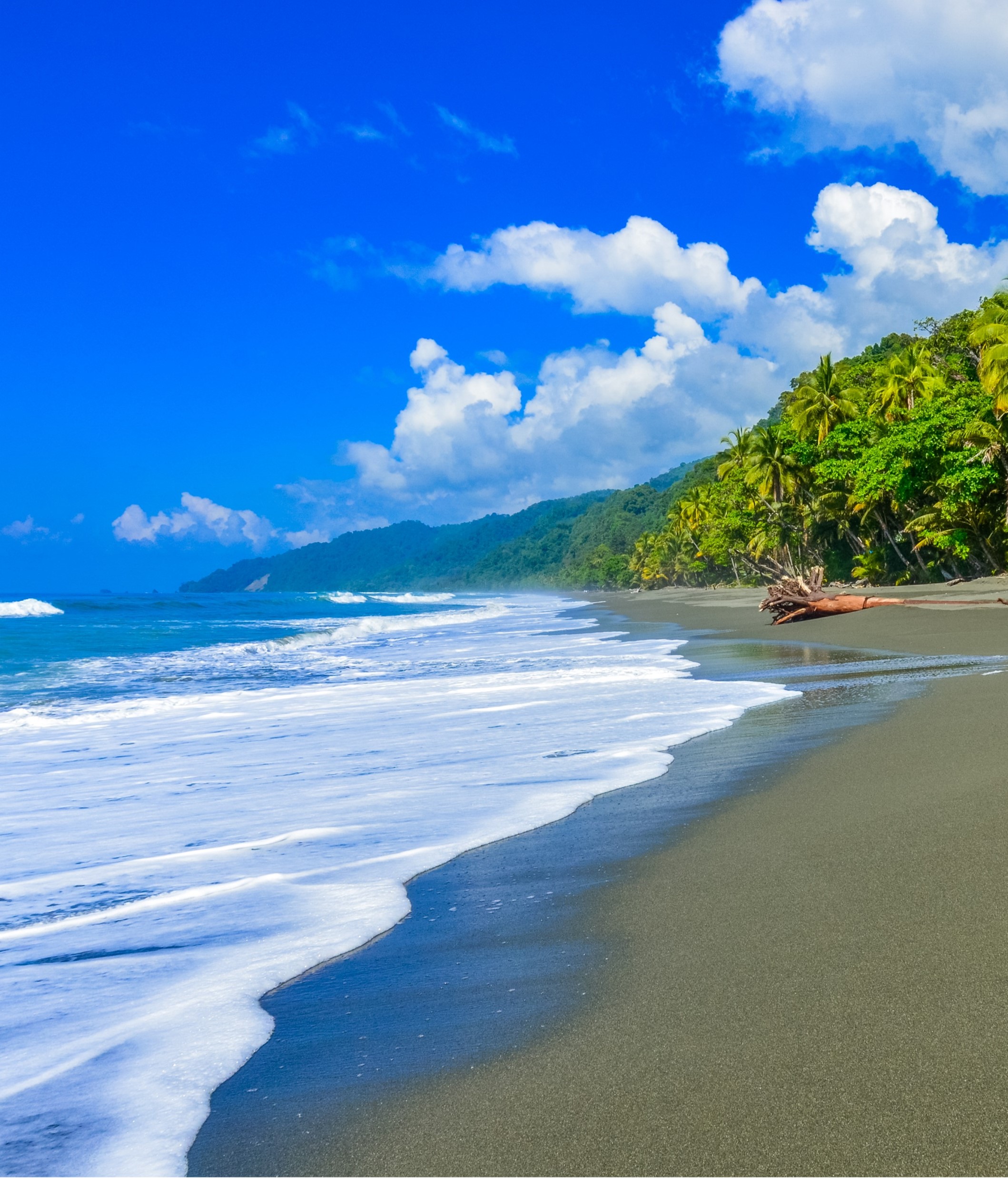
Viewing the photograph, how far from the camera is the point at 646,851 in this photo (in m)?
4.41

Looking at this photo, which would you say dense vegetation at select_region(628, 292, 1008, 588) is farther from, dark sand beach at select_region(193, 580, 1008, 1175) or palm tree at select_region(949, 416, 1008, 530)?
dark sand beach at select_region(193, 580, 1008, 1175)

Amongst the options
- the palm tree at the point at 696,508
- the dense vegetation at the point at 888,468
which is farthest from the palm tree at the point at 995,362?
the palm tree at the point at 696,508

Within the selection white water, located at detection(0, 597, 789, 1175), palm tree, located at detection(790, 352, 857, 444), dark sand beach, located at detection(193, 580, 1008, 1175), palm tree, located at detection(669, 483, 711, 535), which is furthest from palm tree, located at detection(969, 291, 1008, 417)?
palm tree, located at detection(669, 483, 711, 535)

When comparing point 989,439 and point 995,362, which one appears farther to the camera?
point 989,439

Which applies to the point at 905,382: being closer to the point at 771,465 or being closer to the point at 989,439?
the point at 771,465

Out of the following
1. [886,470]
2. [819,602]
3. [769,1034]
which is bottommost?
[769,1034]

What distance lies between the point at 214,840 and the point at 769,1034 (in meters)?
3.83

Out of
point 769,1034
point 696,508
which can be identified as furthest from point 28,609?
point 769,1034

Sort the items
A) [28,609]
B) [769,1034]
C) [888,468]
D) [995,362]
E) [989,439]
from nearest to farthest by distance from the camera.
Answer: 1. [769,1034]
2. [995,362]
3. [989,439]
4. [888,468]
5. [28,609]

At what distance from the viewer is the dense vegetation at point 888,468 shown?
28.5 m

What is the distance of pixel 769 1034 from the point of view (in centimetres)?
240

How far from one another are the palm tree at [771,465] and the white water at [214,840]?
1362 inches

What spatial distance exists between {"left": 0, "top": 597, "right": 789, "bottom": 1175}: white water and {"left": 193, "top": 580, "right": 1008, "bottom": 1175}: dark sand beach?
80 cm

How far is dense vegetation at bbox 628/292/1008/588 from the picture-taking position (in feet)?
93.6
